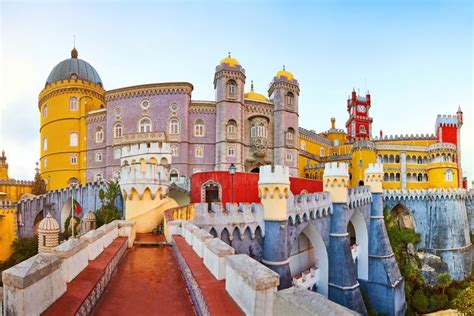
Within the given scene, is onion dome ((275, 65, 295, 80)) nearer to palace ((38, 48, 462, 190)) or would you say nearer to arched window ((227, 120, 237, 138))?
palace ((38, 48, 462, 190))

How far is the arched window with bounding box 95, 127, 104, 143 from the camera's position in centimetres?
3812

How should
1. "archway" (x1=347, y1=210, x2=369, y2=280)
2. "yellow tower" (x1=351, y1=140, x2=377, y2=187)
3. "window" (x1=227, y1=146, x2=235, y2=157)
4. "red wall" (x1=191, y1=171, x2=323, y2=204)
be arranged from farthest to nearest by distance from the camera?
"yellow tower" (x1=351, y1=140, x2=377, y2=187) → "window" (x1=227, y1=146, x2=235, y2=157) → "archway" (x1=347, y1=210, x2=369, y2=280) → "red wall" (x1=191, y1=171, x2=323, y2=204)

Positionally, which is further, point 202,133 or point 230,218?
point 202,133

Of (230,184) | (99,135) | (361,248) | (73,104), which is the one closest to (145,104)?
(99,135)

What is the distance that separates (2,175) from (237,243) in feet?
161

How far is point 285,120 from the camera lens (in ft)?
122

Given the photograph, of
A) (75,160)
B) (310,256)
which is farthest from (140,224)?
(75,160)

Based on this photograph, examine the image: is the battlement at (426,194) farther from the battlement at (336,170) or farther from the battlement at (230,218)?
the battlement at (230,218)

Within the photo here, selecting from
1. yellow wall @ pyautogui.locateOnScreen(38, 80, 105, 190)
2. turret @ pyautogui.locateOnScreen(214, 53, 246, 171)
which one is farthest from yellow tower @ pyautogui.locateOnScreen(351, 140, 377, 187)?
yellow wall @ pyautogui.locateOnScreen(38, 80, 105, 190)

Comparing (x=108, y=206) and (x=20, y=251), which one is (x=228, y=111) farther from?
(x=20, y=251)

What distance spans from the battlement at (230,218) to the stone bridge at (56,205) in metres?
15.9

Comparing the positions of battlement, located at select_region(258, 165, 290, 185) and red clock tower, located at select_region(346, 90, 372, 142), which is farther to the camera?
red clock tower, located at select_region(346, 90, 372, 142)

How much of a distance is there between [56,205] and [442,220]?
42.0 metres

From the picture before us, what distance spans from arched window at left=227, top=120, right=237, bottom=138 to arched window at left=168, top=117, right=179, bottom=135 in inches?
223
